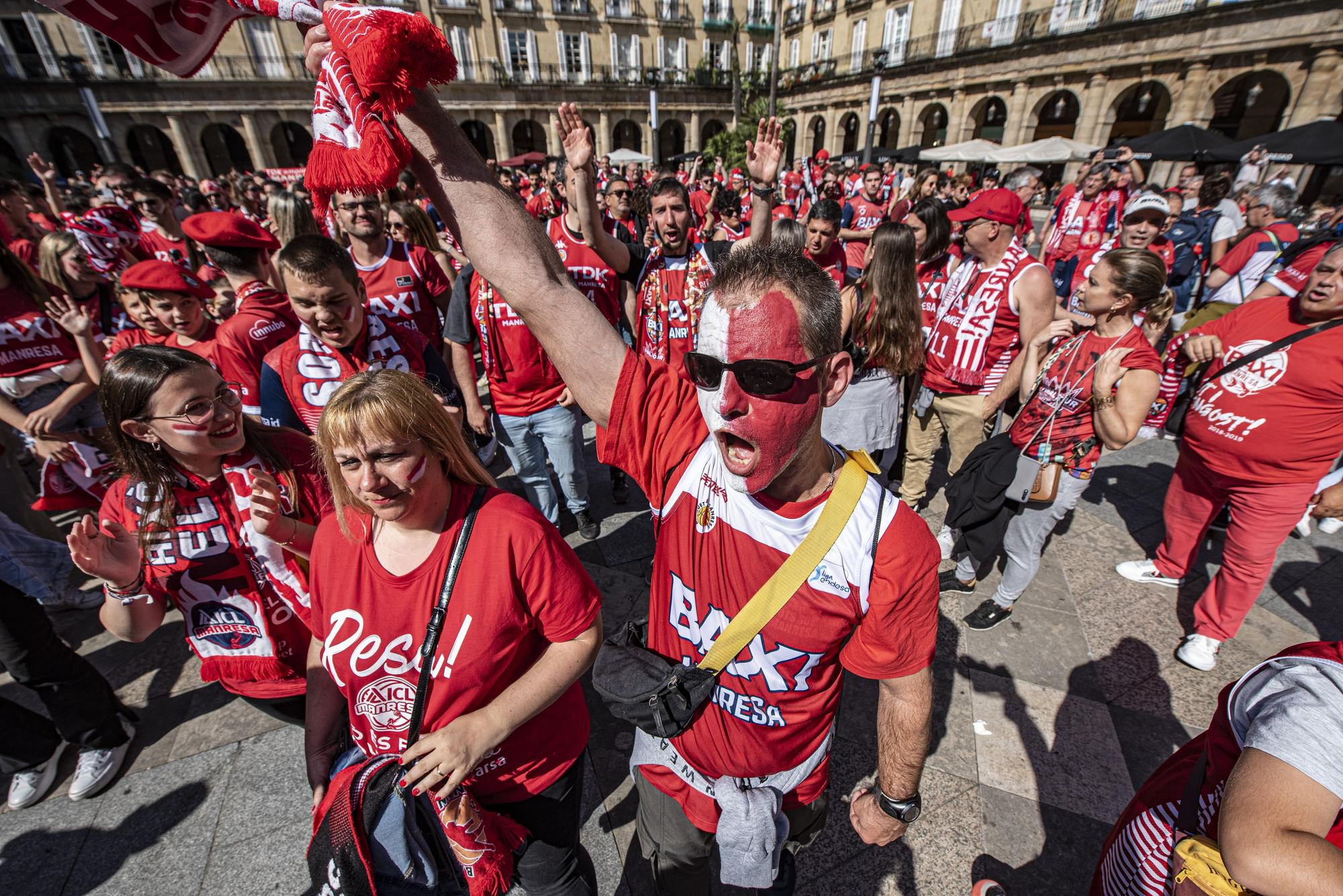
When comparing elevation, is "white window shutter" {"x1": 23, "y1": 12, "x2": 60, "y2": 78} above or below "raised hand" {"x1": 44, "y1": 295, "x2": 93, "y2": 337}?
above

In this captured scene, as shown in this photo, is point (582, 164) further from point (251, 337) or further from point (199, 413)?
point (251, 337)

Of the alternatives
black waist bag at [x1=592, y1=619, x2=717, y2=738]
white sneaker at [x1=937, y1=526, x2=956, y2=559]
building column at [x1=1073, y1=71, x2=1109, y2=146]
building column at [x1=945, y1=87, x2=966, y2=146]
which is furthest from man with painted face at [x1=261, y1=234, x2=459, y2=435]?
building column at [x1=945, y1=87, x2=966, y2=146]

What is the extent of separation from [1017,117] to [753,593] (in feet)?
93.3

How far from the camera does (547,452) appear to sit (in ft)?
13.8

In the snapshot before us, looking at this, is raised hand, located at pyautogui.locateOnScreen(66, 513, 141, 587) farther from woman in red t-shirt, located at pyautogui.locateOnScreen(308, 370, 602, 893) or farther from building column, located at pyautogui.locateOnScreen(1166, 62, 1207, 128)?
building column, located at pyautogui.locateOnScreen(1166, 62, 1207, 128)

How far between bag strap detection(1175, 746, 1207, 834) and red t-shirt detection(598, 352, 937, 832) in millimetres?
632

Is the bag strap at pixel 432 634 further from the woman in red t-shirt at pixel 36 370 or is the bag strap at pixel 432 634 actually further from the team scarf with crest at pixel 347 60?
the woman in red t-shirt at pixel 36 370

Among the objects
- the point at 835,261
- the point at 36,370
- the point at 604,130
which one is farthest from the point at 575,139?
the point at 604,130

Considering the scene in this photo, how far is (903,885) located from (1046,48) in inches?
1105

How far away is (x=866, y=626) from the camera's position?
1421 mm

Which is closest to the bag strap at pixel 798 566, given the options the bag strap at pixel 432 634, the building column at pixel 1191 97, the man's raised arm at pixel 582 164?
the bag strap at pixel 432 634

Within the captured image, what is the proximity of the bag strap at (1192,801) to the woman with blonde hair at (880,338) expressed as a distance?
238 centimetres

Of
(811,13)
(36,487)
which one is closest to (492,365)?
(36,487)

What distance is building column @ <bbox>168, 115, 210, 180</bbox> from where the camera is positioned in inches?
1097
